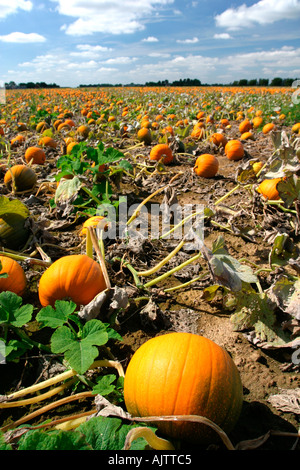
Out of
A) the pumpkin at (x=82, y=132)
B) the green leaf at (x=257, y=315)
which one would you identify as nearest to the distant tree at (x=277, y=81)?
the pumpkin at (x=82, y=132)

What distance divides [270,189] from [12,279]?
9.99 feet

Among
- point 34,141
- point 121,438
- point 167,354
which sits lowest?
point 121,438

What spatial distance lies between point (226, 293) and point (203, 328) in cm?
31

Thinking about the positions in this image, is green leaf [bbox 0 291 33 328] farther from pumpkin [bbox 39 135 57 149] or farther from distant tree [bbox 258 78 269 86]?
distant tree [bbox 258 78 269 86]

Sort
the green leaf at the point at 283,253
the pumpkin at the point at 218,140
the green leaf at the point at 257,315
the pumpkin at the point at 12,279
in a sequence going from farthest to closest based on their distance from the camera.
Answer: the pumpkin at the point at 218,140, the green leaf at the point at 283,253, the pumpkin at the point at 12,279, the green leaf at the point at 257,315

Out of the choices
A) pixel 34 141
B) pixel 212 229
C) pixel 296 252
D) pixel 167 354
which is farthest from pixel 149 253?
pixel 34 141

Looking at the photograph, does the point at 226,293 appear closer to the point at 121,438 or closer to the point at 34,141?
the point at 121,438

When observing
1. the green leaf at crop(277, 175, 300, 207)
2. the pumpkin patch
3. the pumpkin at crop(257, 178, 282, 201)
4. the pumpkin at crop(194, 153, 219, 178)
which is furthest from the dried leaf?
the pumpkin at crop(194, 153, 219, 178)

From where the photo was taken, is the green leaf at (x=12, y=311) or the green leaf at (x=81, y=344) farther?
the green leaf at (x=12, y=311)

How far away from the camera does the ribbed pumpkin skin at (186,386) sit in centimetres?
147

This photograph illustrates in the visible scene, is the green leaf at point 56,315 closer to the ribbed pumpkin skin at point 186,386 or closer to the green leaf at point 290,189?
the ribbed pumpkin skin at point 186,386

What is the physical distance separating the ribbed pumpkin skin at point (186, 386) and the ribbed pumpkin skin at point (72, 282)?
0.80 metres

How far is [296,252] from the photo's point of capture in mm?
2777

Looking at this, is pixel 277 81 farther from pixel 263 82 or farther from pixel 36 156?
pixel 36 156
